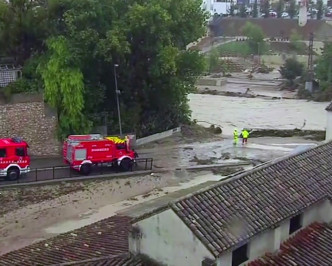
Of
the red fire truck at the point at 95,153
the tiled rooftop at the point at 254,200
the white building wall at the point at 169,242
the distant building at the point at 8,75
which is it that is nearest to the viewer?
the white building wall at the point at 169,242

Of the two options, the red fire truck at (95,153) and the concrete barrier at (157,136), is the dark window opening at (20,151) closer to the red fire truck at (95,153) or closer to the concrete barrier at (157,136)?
the red fire truck at (95,153)

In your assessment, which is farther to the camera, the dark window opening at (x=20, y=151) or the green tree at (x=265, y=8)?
the green tree at (x=265, y=8)

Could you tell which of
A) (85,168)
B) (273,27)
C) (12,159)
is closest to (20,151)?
(12,159)

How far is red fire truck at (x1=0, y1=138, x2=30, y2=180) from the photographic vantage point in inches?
1118

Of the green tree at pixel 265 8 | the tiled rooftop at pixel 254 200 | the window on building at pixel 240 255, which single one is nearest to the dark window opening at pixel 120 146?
the tiled rooftop at pixel 254 200

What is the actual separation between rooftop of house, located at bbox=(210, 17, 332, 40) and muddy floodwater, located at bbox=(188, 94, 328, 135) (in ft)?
191

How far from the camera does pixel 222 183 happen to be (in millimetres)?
15039

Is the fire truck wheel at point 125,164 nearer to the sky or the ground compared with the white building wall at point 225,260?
nearer to the ground

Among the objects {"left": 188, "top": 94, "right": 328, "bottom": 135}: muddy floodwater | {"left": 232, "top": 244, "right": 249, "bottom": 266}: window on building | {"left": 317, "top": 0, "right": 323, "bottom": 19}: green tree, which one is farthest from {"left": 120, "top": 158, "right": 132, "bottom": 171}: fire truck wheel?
{"left": 317, "top": 0, "right": 323, "bottom": 19}: green tree

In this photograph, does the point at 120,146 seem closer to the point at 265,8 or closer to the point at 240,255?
the point at 240,255

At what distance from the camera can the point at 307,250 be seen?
596 inches

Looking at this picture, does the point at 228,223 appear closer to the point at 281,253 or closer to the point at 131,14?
the point at 281,253

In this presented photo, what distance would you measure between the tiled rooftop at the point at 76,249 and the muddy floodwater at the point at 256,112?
29064mm

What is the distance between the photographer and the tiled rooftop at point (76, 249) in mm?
16141
